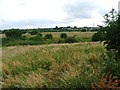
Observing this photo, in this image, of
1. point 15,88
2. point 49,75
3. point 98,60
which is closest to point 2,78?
point 15,88

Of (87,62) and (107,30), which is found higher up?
(107,30)

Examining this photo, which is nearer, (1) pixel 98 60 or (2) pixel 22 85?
(2) pixel 22 85

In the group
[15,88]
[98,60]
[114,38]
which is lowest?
[15,88]

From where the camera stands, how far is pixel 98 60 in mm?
13062

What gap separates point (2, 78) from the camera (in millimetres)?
14242

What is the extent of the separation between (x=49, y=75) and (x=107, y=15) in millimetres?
2983

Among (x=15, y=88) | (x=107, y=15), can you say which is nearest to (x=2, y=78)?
(x=15, y=88)

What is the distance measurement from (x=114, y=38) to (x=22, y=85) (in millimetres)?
3440

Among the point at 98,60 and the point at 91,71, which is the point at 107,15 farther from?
the point at 91,71

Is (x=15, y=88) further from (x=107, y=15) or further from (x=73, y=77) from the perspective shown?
(x=107, y=15)

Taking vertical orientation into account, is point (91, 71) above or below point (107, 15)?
below

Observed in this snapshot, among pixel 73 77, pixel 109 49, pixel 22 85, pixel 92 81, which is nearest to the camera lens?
pixel 92 81

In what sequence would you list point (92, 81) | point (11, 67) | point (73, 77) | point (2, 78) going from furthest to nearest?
point (11, 67), point (2, 78), point (73, 77), point (92, 81)

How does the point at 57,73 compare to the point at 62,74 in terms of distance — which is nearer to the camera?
the point at 62,74
